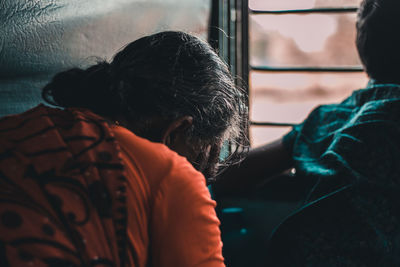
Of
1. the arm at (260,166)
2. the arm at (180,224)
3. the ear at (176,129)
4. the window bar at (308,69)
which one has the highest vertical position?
the ear at (176,129)

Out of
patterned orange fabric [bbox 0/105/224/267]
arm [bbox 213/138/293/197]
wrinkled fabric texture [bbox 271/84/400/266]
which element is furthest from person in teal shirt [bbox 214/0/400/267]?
patterned orange fabric [bbox 0/105/224/267]

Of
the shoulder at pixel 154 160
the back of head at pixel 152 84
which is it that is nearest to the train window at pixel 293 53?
the back of head at pixel 152 84

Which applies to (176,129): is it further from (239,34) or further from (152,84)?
(239,34)

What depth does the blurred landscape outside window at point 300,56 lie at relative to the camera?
7.57ft

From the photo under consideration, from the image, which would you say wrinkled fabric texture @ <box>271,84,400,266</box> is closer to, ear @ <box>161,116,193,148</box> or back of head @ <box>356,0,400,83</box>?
back of head @ <box>356,0,400,83</box>

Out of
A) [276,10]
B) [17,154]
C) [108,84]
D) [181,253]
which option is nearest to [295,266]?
[181,253]

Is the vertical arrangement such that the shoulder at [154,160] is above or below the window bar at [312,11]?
below

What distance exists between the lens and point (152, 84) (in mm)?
981

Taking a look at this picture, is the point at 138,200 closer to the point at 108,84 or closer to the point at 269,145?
the point at 108,84

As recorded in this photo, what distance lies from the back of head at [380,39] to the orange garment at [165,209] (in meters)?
1.09

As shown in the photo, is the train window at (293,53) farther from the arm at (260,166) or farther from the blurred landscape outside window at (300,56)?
the arm at (260,166)

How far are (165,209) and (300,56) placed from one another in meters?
1.83

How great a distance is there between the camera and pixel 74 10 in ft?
4.40

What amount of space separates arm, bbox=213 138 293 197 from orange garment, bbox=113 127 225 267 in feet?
3.26
